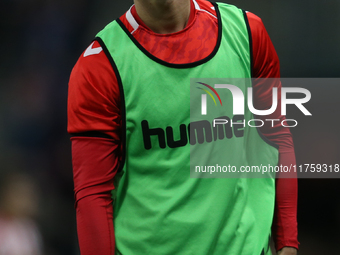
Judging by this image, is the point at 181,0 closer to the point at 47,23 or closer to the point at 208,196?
the point at 208,196

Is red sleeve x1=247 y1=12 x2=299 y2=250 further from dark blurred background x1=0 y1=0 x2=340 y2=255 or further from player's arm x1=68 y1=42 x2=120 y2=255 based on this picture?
dark blurred background x1=0 y1=0 x2=340 y2=255

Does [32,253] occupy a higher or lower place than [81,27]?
lower

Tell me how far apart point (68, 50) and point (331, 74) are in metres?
1.21

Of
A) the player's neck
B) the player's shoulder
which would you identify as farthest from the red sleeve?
the player's shoulder

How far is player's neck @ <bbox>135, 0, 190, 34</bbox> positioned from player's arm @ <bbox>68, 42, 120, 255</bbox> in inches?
4.7

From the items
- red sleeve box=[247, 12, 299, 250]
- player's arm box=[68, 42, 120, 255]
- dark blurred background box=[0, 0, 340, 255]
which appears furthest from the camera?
dark blurred background box=[0, 0, 340, 255]

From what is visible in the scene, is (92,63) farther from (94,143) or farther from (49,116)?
(49,116)

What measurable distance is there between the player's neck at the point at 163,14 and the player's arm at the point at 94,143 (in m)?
0.12

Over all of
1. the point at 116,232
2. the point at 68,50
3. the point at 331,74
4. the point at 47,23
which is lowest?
the point at 116,232

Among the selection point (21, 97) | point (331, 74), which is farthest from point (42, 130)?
point (331, 74)

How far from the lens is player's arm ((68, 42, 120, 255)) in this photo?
29.1 inches

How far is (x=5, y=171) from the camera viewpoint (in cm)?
189

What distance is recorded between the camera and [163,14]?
778mm

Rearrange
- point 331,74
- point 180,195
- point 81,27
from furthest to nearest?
point 81,27
point 331,74
point 180,195
